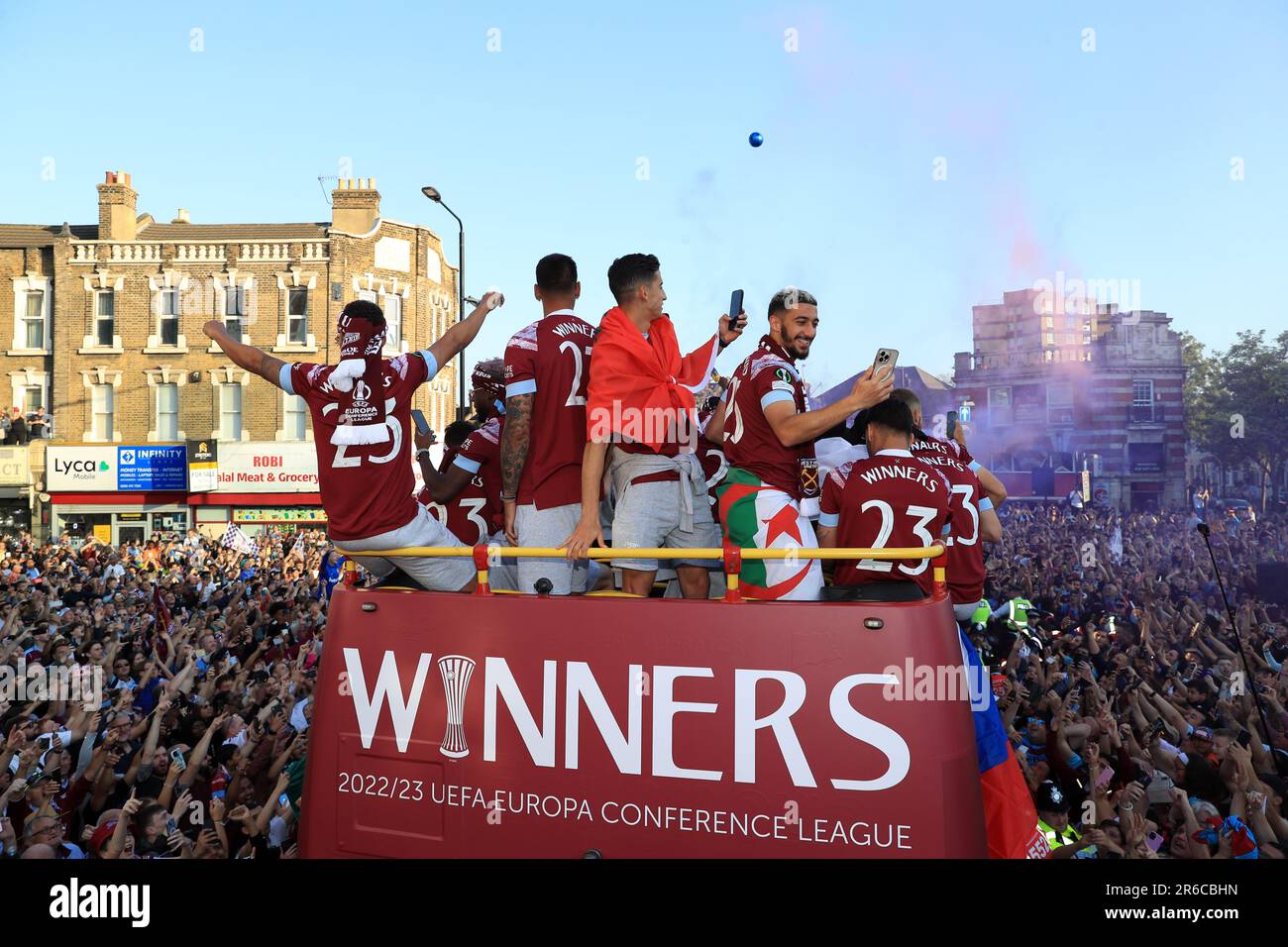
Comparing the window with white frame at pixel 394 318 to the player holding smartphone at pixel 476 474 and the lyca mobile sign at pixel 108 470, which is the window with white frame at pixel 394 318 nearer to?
the lyca mobile sign at pixel 108 470

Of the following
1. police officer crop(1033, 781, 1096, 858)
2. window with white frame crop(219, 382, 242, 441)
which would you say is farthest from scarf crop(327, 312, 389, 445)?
window with white frame crop(219, 382, 242, 441)

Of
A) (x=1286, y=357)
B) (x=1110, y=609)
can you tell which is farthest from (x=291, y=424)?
(x=1286, y=357)

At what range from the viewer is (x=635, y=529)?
418 cm

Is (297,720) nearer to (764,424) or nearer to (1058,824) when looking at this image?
(1058,824)

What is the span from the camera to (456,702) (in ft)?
12.2

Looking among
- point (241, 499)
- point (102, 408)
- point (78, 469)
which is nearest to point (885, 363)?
point (241, 499)

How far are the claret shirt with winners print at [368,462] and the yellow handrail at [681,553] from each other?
0.18 m

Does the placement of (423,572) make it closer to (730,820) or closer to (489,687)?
(489,687)

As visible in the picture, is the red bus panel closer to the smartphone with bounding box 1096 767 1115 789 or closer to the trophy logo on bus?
the trophy logo on bus

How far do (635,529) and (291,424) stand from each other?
31735 mm

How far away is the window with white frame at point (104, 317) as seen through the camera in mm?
33500

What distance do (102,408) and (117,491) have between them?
2.98m

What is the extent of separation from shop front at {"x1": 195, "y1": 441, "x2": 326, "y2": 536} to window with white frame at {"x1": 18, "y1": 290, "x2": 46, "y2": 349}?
7719mm

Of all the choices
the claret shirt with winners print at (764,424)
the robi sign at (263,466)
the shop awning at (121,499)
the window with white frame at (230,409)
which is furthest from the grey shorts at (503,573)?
the shop awning at (121,499)
